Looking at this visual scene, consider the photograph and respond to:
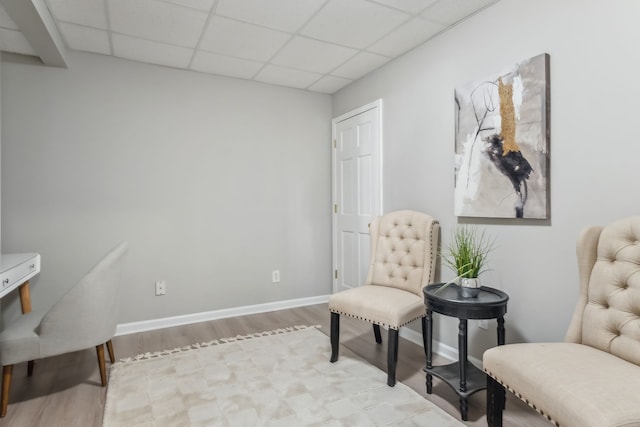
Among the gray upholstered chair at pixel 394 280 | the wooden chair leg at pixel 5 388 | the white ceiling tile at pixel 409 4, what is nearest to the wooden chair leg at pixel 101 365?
the wooden chair leg at pixel 5 388

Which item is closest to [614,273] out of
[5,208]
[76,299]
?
[76,299]

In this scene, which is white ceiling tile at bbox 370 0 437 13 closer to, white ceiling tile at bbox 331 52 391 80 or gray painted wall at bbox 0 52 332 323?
white ceiling tile at bbox 331 52 391 80

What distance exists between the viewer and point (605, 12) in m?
1.74

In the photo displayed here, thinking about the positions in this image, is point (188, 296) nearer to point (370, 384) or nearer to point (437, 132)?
point (370, 384)

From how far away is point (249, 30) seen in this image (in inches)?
104

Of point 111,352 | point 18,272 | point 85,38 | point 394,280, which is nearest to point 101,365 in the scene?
point 111,352

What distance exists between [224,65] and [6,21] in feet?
5.12

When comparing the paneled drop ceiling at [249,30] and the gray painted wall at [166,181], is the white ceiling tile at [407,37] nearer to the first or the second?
the paneled drop ceiling at [249,30]

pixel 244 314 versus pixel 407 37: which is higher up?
pixel 407 37

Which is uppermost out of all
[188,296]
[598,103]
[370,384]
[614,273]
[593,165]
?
[598,103]

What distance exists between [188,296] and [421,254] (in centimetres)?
229

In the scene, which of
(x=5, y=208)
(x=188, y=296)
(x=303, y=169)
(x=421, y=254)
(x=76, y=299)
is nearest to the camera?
(x=76, y=299)

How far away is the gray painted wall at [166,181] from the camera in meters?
2.89

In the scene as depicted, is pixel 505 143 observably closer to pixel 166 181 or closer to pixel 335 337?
pixel 335 337
